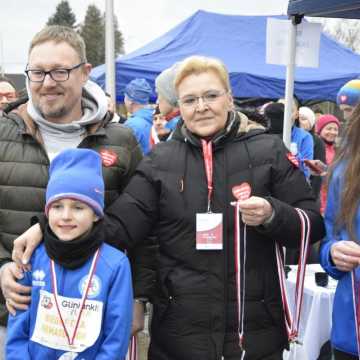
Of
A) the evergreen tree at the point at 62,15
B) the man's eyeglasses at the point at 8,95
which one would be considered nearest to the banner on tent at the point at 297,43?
the man's eyeglasses at the point at 8,95

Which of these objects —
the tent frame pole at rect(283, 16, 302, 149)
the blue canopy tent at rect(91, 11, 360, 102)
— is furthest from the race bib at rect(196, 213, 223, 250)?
the blue canopy tent at rect(91, 11, 360, 102)

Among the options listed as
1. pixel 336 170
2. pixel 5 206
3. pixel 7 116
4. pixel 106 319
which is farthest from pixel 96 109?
pixel 336 170

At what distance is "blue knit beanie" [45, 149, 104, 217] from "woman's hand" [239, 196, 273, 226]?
1.81 feet

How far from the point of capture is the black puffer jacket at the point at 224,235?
6.89 feet

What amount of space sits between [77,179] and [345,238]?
1056mm

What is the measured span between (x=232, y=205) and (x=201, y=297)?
0.37 metres

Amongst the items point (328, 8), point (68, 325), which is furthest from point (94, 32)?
point (68, 325)

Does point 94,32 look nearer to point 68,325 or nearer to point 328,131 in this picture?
point 328,131

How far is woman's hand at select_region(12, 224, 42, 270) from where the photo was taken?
205cm

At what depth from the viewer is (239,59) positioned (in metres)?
11.5

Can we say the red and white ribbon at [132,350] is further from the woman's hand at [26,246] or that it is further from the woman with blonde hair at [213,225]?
the woman's hand at [26,246]

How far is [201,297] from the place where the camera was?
210cm

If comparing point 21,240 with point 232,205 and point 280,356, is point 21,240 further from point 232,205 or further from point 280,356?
point 280,356

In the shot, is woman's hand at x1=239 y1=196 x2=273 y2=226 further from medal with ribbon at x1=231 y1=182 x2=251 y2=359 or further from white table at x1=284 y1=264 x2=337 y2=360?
white table at x1=284 y1=264 x2=337 y2=360
